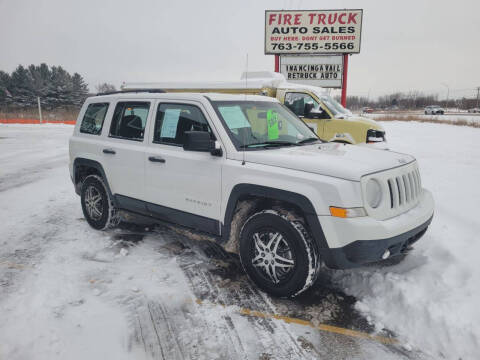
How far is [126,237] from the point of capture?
5.04 metres

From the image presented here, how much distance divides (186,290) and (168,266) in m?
0.61

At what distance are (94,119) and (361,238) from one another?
4147 mm

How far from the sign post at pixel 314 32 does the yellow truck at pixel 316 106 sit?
270 inches

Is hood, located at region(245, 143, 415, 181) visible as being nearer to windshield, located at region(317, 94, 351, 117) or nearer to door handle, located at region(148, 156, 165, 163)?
door handle, located at region(148, 156, 165, 163)

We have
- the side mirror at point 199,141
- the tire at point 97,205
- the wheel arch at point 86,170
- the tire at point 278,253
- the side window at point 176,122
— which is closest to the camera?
the tire at point 278,253

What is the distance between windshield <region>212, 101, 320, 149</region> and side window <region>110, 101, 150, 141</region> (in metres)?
1.09

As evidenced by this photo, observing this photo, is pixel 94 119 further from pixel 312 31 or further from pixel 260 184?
pixel 312 31

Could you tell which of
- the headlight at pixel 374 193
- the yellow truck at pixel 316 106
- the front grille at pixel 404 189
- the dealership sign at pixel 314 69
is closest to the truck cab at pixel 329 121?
the yellow truck at pixel 316 106

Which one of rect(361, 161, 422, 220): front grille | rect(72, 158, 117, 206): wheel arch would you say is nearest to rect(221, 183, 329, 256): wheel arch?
rect(361, 161, 422, 220): front grille

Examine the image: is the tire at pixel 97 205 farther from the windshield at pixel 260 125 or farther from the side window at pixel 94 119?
the windshield at pixel 260 125

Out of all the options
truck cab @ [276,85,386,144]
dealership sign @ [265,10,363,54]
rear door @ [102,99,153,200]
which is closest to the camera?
rear door @ [102,99,153,200]

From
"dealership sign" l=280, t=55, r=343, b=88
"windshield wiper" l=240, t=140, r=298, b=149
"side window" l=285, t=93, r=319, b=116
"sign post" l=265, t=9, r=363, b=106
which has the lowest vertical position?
"windshield wiper" l=240, t=140, r=298, b=149

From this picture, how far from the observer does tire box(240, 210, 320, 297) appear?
3186 mm

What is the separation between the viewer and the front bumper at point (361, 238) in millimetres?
2936
